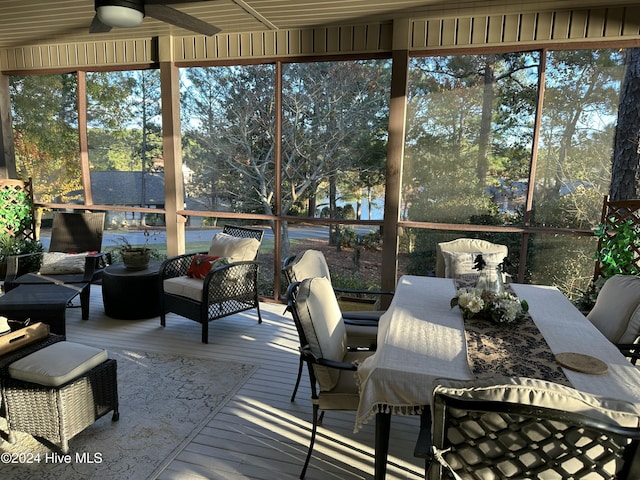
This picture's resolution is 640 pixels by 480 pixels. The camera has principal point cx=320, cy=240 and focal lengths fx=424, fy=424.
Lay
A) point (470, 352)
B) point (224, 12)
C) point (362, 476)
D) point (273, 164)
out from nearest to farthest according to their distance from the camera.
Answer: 1. point (470, 352)
2. point (362, 476)
3. point (224, 12)
4. point (273, 164)

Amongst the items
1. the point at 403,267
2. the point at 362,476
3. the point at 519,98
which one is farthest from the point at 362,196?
the point at 362,476

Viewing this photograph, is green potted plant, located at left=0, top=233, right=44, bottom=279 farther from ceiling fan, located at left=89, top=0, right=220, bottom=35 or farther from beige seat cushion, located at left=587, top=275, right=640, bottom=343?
beige seat cushion, located at left=587, top=275, right=640, bottom=343

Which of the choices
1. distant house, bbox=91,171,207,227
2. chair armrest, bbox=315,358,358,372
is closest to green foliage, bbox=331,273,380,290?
distant house, bbox=91,171,207,227

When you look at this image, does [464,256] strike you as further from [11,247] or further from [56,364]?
[11,247]

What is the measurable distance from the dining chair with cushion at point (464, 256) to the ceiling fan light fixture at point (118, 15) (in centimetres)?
307

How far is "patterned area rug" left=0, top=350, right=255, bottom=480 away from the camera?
2.28 meters

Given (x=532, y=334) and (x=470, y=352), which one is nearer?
(x=470, y=352)

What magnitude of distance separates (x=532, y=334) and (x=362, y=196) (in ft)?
10.1

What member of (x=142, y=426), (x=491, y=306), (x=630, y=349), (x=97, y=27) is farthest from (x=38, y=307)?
(x=630, y=349)

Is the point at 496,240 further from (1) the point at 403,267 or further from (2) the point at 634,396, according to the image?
(2) the point at 634,396

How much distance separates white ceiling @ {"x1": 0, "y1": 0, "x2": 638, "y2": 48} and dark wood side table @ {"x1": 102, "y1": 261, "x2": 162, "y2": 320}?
2.64 metres

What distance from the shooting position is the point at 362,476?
2256 millimetres

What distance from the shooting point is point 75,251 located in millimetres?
Answer: 5328

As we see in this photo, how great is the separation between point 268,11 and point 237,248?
7.80 feet
